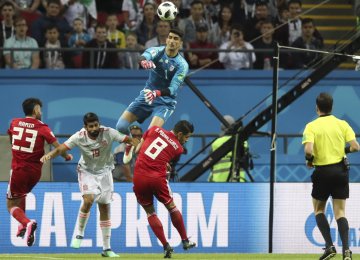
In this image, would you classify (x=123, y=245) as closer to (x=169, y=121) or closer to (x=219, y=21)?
(x=169, y=121)

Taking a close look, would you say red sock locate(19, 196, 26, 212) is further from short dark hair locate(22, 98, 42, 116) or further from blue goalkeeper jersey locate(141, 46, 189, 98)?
blue goalkeeper jersey locate(141, 46, 189, 98)

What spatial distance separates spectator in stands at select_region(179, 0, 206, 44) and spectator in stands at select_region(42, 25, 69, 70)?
2422 millimetres

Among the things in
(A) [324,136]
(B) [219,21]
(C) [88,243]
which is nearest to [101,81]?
(B) [219,21]

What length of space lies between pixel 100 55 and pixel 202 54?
6.51ft

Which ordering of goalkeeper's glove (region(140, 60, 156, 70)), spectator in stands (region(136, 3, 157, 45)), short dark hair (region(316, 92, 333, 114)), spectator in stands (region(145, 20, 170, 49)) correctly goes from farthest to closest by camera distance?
1. spectator in stands (region(136, 3, 157, 45))
2. spectator in stands (region(145, 20, 170, 49))
3. goalkeeper's glove (region(140, 60, 156, 70))
4. short dark hair (region(316, 92, 333, 114))

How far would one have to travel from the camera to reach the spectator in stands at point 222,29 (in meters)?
27.1

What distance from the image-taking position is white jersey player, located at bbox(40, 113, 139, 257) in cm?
1930

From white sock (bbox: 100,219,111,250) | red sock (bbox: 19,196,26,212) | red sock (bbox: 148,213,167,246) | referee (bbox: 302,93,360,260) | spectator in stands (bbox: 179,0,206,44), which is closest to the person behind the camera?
referee (bbox: 302,93,360,260)

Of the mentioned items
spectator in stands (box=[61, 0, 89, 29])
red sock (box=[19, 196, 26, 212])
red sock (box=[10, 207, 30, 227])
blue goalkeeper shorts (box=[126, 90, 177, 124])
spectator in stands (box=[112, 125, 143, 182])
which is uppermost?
spectator in stands (box=[61, 0, 89, 29])

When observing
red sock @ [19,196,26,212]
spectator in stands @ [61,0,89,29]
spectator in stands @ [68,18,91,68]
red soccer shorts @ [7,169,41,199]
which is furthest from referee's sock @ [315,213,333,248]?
spectator in stands @ [61,0,89,29]

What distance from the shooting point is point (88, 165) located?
19.7 metres

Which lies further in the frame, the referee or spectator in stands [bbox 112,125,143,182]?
spectator in stands [bbox 112,125,143,182]

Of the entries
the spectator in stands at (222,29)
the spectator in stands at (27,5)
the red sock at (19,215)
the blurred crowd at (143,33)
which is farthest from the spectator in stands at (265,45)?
the red sock at (19,215)

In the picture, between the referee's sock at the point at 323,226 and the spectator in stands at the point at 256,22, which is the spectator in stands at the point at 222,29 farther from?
the referee's sock at the point at 323,226
